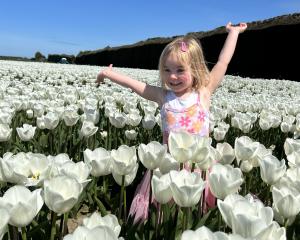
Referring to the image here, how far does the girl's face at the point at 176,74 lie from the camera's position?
395 centimetres

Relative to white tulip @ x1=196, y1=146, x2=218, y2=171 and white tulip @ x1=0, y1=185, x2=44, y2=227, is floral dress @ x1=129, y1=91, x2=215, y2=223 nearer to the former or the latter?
white tulip @ x1=196, y1=146, x2=218, y2=171

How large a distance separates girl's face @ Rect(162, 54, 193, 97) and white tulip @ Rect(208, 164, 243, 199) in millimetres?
1820

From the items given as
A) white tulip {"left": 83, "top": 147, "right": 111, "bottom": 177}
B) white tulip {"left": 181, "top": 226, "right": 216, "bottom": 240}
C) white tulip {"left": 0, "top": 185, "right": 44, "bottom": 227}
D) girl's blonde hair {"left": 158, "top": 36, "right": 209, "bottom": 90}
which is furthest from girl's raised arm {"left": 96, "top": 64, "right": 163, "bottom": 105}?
white tulip {"left": 181, "top": 226, "right": 216, "bottom": 240}

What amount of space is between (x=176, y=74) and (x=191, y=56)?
0.20 meters

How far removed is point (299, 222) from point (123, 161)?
954 mm

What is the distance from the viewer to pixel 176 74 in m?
3.97

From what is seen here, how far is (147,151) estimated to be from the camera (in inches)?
98.4

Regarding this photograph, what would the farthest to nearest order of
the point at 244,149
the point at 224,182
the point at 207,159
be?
the point at 244,149 → the point at 207,159 → the point at 224,182

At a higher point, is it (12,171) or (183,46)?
(183,46)

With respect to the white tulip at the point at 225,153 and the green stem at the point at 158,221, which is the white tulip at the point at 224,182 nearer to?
the green stem at the point at 158,221

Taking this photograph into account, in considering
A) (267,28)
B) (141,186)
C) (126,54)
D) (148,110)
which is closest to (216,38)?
(267,28)

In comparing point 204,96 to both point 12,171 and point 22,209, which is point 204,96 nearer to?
point 12,171

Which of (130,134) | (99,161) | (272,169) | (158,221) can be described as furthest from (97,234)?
(130,134)

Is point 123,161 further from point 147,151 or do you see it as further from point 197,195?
point 197,195
